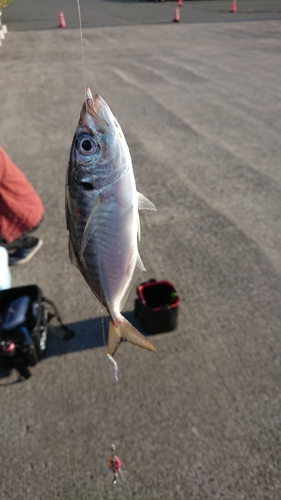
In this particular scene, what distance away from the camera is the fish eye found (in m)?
1.43

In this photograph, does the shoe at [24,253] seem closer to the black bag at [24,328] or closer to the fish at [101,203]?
the black bag at [24,328]

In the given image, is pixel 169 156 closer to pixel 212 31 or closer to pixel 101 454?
pixel 101 454

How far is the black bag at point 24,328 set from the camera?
329 centimetres

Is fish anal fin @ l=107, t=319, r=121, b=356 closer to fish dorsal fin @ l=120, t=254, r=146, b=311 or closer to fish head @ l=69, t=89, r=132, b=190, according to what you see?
fish dorsal fin @ l=120, t=254, r=146, b=311

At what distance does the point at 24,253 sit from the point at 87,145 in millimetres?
3475

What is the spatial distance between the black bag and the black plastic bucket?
2.41 ft

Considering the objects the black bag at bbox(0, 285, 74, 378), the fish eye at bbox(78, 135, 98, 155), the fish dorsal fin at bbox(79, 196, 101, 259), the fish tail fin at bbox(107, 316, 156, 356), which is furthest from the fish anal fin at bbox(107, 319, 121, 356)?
the black bag at bbox(0, 285, 74, 378)

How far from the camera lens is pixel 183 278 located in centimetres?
436

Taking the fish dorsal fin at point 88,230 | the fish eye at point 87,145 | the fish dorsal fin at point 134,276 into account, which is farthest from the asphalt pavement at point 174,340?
the fish eye at point 87,145

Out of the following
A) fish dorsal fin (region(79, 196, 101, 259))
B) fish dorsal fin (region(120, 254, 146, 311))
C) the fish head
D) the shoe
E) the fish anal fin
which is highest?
the fish head

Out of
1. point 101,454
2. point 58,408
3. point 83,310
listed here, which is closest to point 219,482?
point 101,454

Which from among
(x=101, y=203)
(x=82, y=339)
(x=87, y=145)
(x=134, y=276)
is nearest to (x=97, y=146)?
(x=87, y=145)

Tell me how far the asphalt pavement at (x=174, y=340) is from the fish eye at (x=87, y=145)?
106 cm

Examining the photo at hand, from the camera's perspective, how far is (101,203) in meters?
1.42
